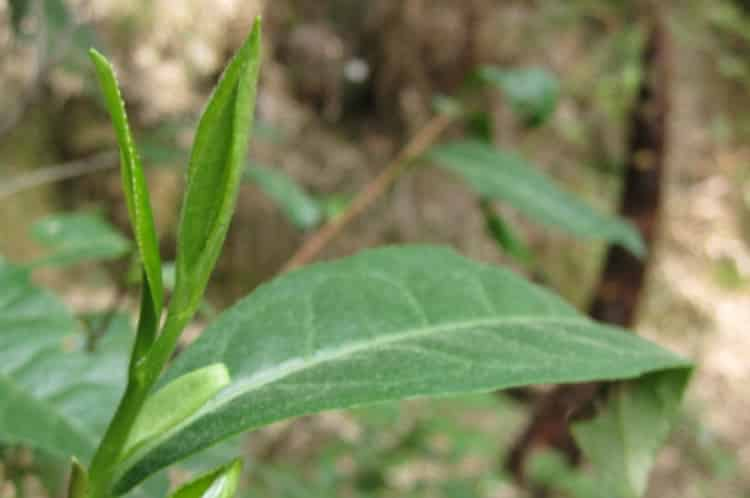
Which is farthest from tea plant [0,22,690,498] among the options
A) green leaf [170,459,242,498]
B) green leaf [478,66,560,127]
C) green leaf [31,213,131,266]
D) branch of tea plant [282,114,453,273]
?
green leaf [478,66,560,127]

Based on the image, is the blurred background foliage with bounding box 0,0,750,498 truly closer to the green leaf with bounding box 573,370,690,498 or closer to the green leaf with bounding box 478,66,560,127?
the green leaf with bounding box 478,66,560,127

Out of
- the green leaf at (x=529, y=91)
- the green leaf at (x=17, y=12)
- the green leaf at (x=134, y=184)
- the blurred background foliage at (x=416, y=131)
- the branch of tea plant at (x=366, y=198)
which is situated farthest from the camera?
the blurred background foliage at (x=416, y=131)

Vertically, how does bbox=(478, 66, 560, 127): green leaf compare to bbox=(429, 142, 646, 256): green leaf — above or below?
above

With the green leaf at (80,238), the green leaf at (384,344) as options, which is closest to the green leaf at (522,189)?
the green leaf at (80,238)

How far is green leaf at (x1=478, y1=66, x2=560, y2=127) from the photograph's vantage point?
116cm

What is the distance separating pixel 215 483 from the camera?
0.27m

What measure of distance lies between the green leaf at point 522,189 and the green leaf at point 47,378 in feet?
1.95

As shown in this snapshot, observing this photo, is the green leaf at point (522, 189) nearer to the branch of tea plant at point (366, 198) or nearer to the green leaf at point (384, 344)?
the branch of tea plant at point (366, 198)

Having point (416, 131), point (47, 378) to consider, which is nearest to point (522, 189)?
point (47, 378)

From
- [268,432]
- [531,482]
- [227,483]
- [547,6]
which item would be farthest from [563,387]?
[227,483]

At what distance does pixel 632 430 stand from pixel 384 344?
156 mm

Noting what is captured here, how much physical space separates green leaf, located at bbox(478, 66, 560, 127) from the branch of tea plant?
0.10 metres

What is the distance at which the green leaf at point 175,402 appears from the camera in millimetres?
306

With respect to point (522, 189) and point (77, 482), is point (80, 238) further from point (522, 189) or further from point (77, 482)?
point (77, 482)
